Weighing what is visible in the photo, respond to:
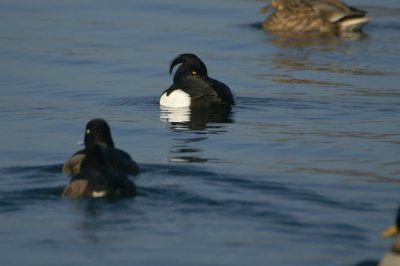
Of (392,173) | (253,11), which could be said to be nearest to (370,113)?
(392,173)

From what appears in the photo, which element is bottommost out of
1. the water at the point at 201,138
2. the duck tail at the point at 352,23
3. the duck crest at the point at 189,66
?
the water at the point at 201,138

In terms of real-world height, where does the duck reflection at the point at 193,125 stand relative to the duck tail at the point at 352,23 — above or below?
below

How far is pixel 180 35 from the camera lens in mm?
26281

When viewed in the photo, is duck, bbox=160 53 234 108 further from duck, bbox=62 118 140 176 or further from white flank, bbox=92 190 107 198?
white flank, bbox=92 190 107 198

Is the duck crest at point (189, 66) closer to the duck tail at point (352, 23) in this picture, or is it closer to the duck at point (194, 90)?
the duck at point (194, 90)

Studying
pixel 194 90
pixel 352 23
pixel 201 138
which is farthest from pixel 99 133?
pixel 352 23

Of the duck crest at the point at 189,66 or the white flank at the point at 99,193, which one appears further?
the duck crest at the point at 189,66

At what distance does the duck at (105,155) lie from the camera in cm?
1329

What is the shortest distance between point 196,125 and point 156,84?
145 inches

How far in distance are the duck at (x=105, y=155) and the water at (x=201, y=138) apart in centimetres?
17

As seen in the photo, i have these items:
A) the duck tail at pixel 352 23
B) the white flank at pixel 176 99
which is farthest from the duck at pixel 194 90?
the duck tail at pixel 352 23

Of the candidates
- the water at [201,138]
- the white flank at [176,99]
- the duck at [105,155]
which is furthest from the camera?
the white flank at [176,99]

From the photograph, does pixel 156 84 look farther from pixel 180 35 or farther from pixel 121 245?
pixel 121 245

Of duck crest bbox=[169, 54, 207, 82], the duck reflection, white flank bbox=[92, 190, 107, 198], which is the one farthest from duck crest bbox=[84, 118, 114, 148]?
duck crest bbox=[169, 54, 207, 82]
